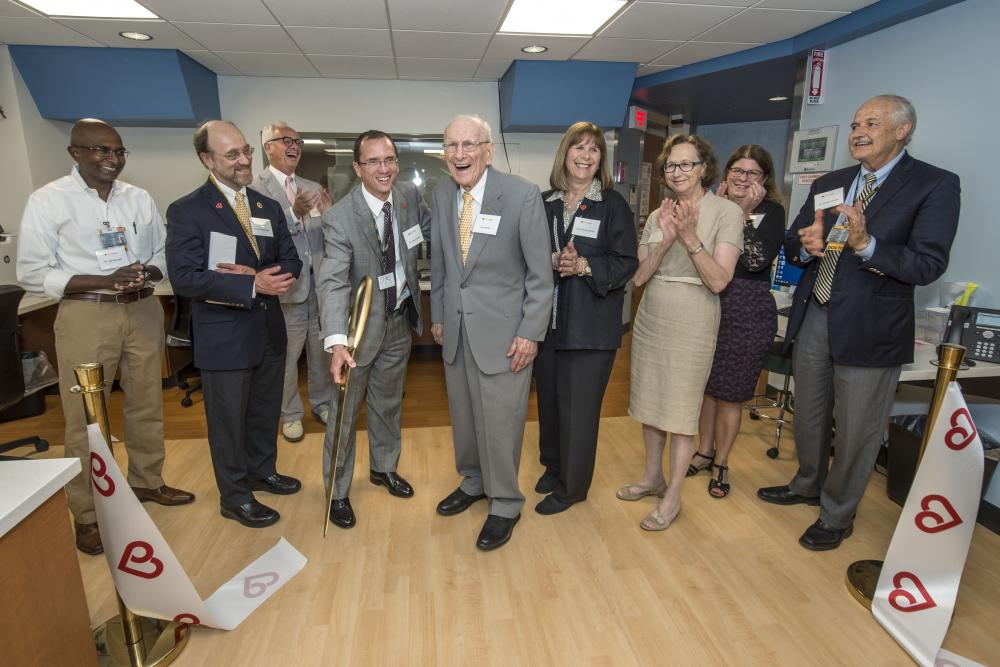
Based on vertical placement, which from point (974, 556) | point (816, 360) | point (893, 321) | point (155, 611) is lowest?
point (974, 556)

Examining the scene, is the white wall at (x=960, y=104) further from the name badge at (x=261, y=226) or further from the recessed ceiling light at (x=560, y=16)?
the name badge at (x=261, y=226)


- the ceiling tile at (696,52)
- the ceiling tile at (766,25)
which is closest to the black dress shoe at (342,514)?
the ceiling tile at (766,25)

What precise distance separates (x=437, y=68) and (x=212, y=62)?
194cm

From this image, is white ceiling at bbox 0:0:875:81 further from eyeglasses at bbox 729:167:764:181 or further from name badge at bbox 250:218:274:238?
name badge at bbox 250:218:274:238

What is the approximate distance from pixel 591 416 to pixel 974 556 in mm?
1718

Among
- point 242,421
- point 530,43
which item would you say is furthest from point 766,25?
point 242,421

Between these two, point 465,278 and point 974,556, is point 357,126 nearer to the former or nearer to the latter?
point 465,278

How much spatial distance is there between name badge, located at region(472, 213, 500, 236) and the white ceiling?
2.06m

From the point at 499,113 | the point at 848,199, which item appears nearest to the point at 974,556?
the point at 848,199

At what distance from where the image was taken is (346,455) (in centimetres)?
252

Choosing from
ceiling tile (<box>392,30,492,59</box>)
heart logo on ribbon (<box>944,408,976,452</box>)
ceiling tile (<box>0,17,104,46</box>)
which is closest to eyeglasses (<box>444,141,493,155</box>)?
heart logo on ribbon (<box>944,408,976,452</box>)

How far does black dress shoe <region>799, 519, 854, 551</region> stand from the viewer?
93.1 inches

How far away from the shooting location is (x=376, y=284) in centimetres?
233

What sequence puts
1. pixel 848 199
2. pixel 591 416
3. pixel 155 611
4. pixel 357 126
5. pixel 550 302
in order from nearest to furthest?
pixel 155 611, pixel 550 302, pixel 848 199, pixel 591 416, pixel 357 126
